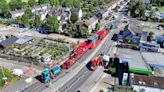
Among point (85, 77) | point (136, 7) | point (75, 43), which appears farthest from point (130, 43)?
point (136, 7)

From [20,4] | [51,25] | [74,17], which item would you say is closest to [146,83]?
[51,25]

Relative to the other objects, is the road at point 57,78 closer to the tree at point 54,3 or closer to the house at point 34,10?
the house at point 34,10

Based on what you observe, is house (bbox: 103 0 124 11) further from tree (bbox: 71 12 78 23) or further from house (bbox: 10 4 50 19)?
house (bbox: 10 4 50 19)

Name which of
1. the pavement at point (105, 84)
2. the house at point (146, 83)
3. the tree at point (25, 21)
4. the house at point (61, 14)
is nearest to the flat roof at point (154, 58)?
the house at point (146, 83)

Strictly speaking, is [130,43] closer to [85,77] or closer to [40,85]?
[85,77]

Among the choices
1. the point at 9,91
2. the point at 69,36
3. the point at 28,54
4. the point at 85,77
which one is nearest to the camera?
the point at 9,91

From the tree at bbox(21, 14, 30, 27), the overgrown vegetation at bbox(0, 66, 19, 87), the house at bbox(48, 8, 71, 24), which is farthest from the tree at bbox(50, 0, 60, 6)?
the overgrown vegetation at bbox(0, 66, 19, 87)
